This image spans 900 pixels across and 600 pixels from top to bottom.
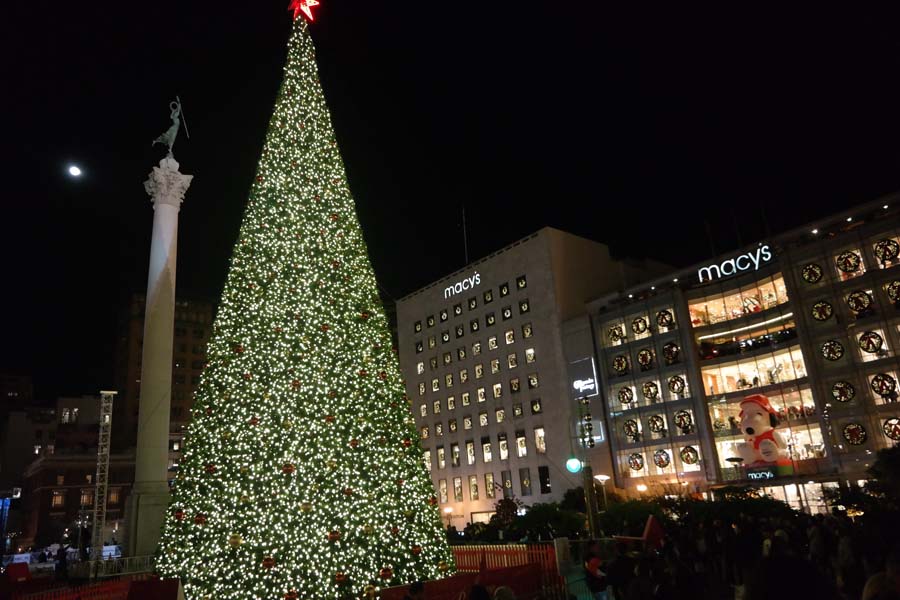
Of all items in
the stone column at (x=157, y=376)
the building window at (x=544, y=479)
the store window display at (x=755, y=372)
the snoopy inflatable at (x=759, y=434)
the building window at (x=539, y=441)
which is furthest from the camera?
the building window at (x=539, y=441)

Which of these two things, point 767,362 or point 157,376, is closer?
point 157,376

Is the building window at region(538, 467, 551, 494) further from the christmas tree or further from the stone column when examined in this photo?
the christmas tree

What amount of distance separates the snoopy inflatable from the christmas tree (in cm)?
3998

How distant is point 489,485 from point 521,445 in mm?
6832

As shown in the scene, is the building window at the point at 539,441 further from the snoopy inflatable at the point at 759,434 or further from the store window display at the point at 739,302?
the snoopy inflatable at the point at 759,434

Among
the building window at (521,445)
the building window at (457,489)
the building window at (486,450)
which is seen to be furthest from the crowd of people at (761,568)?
the building window at (457,489)

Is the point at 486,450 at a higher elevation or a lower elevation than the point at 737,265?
lower

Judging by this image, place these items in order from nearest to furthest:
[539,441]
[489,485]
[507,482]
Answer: [539,441] → [507,482] → [489,485]

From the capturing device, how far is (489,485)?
67625mm

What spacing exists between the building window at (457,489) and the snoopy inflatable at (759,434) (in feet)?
112

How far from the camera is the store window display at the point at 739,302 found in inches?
1930

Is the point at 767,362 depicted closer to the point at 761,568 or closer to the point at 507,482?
the point at 507,482

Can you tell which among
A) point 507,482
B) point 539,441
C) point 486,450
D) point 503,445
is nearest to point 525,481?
point 507,482

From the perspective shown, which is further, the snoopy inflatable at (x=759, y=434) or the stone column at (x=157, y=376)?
the snoopy inflatable at (x=759, y=434)
